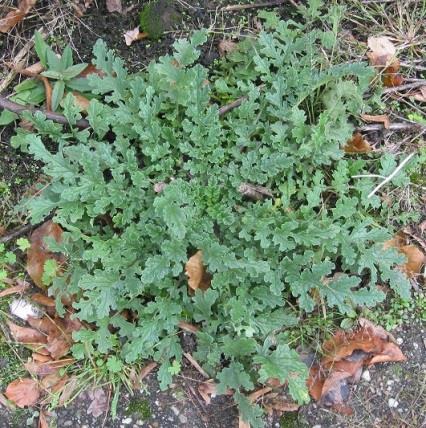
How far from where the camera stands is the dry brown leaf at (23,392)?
3432mm

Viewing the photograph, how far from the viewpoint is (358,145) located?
366cm

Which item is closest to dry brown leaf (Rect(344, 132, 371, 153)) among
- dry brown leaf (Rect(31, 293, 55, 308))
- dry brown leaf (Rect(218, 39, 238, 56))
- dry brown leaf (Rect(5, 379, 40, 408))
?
dry brown leaf (Rect(218, 39, 238, 56))

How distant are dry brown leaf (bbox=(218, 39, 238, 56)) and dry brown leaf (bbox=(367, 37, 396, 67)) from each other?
0.81 m

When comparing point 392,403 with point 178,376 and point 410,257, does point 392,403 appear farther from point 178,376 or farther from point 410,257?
point 178,376

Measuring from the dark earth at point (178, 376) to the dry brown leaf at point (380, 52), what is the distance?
0.75 m

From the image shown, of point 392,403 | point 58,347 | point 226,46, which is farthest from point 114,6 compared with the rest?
point 392,403

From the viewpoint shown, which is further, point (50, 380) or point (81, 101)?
point (81, 101)

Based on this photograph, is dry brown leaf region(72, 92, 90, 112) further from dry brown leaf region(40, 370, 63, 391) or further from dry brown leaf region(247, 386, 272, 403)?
dry brown leaf region(247, 386, 272, 403)

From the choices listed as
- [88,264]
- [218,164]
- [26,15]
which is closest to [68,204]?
[88,264]

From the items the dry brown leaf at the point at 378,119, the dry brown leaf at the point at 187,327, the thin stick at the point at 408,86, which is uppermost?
the thin stick at the point at 408,86

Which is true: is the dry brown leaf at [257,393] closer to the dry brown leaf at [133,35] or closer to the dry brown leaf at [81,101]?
the dry brown leaf at [81,101]

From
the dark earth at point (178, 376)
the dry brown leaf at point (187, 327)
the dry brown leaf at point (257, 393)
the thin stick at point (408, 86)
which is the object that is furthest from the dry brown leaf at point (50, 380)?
the thin stick at point (408, 86)

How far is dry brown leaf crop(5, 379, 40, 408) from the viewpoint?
3.43 meters

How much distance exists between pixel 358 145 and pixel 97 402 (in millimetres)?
2049
